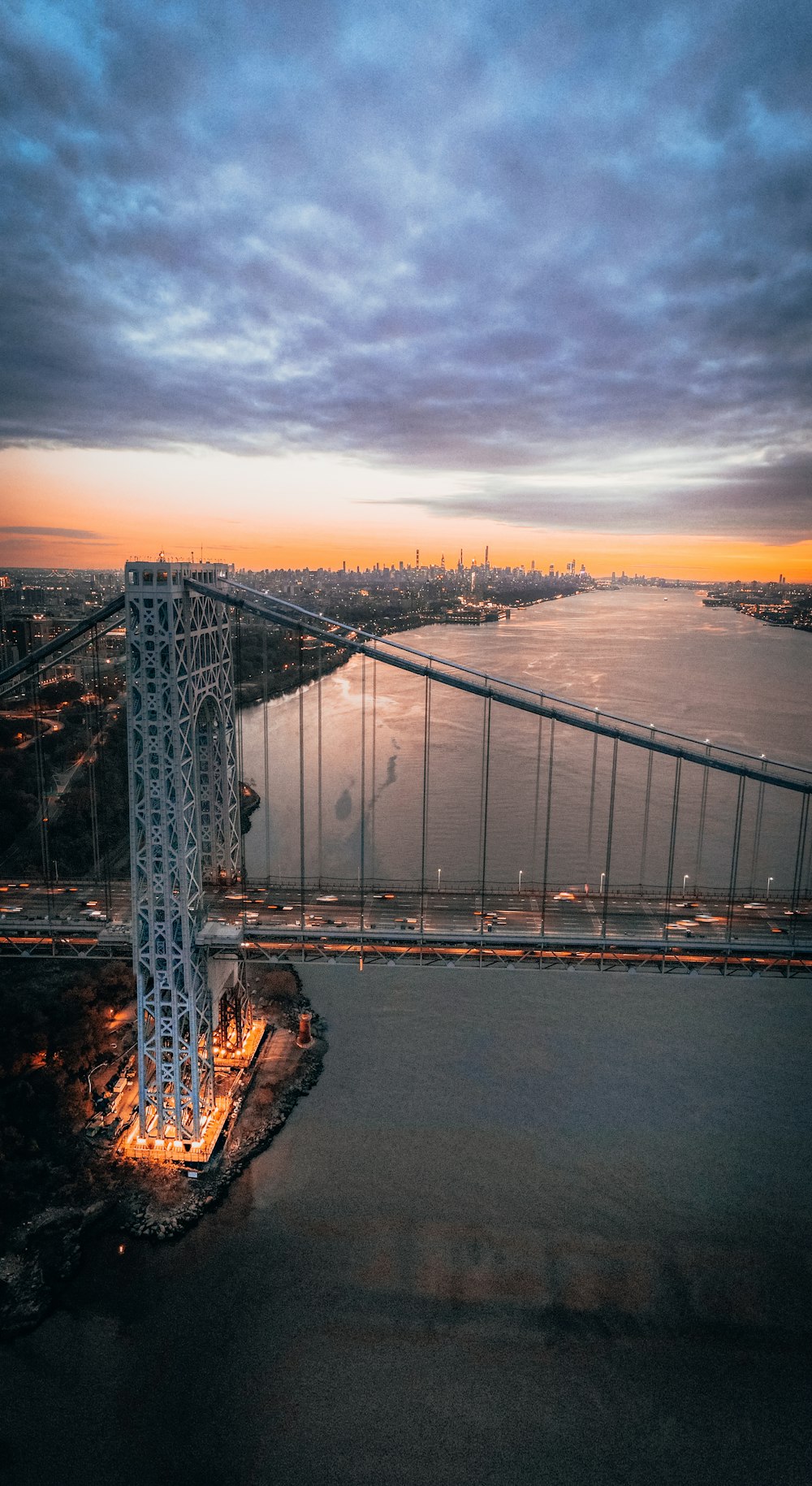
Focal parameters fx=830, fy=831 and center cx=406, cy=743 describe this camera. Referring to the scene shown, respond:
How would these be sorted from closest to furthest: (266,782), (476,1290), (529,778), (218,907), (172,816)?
(476,1290) → (172,816) → (218,907) → (266,782) → (529,778)

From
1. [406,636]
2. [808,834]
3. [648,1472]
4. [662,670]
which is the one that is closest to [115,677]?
[808,834]

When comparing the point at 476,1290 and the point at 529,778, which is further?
the point at 529,778

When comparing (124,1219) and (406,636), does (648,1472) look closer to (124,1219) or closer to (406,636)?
(124,1219)

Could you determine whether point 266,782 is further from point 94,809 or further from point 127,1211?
point 127,1211

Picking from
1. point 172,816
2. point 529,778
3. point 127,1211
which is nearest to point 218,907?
point 172,816

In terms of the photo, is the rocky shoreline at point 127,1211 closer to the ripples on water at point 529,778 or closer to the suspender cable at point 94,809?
the suspender cable at point 94,809

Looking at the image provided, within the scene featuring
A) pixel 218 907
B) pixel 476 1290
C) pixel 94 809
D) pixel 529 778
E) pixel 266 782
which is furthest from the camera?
pixel 529 778

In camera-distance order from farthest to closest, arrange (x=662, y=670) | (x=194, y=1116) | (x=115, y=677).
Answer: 1. (x=662, y=670)
2. (x=115, y=677)
3. (x=194, y=1116)
